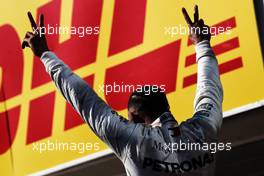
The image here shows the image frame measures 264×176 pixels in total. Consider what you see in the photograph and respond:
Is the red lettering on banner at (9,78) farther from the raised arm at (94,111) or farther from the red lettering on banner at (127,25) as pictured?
the raised arm at (94,111)

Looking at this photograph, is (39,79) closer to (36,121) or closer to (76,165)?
(36,121)

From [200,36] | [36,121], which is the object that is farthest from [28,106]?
[200,36]

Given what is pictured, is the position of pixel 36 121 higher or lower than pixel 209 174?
higher

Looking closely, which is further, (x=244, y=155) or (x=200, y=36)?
(x=244, y=155)

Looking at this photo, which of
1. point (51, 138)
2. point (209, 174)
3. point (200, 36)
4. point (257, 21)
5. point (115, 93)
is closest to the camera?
point (209, 174)

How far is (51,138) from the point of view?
351cm

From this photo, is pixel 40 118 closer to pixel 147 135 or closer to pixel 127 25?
pixel 127 25

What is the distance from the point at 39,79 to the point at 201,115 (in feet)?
6.60

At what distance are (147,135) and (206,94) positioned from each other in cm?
27

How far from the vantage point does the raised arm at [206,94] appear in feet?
5.97

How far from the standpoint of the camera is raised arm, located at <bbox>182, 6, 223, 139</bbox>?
5.97 feet

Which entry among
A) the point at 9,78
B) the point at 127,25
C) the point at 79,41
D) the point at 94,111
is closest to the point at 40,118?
the point at 9,78

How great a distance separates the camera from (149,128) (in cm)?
179

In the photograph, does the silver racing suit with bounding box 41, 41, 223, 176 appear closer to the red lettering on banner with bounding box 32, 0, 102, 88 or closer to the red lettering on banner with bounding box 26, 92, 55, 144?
the red lettering on banner with bounding box 32, 0, 102, 88
